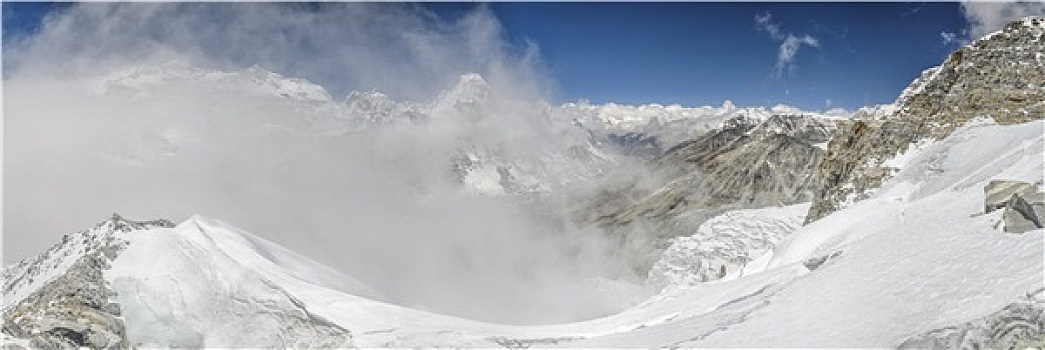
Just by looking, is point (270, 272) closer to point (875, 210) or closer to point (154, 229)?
point (154, 229)

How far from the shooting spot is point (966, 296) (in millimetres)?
15164

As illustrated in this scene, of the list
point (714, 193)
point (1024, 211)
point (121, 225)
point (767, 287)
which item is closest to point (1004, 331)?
point (1024, 211)

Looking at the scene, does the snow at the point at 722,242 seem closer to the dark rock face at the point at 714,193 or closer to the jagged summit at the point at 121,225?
the dark rock face at the point at 714,193

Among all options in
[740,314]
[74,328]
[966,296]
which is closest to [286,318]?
[74,328]

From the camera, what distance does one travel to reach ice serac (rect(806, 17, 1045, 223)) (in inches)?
1570

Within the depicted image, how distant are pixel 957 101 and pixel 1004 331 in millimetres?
32421

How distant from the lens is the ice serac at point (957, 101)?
1570 inches

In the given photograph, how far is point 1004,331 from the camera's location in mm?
13398

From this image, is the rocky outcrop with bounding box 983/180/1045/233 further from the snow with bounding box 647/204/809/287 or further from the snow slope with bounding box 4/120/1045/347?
the snow with bounding box 647/204/809/287

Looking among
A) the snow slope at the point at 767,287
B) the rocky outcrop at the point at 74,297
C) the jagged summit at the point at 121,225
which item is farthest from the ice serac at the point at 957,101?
the rocky outcrop at the point at 74,297

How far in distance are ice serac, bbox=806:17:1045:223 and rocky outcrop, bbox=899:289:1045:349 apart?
2704 cm

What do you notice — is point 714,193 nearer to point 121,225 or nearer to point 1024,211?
point 121,225

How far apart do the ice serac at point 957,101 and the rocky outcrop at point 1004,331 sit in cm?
2704

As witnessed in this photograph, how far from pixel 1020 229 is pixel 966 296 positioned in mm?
2826
